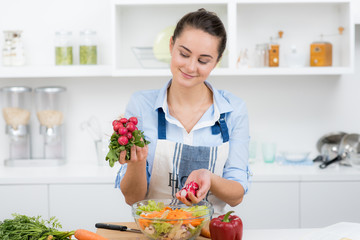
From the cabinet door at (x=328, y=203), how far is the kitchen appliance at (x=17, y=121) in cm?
173

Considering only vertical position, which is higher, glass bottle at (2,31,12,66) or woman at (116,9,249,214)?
glass bottle at (2,31,12,66)

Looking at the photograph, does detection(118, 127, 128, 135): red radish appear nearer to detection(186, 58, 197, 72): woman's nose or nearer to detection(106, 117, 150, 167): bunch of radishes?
detection(106, 117, 150, 167): bunch of radishes

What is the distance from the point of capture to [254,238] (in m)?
1.58

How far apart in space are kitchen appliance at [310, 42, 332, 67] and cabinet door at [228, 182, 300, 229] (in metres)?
0.78

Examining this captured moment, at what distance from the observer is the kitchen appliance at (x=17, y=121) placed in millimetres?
3143

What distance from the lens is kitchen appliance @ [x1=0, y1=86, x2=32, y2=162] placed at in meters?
3.14

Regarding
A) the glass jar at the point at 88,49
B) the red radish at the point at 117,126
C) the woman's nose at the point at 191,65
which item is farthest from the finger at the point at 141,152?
the glass jar at the point at 88,49

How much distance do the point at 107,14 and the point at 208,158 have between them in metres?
1.70

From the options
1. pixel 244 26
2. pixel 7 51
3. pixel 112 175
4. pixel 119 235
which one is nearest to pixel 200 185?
pixel 119 235

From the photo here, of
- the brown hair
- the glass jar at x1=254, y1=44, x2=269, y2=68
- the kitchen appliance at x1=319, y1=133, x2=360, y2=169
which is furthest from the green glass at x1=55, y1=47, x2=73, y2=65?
the kitchen appliance at x1=319, y1=133, x2=360, y2=169

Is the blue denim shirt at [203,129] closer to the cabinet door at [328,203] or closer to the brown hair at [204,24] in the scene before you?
the brown hair at [204,24]

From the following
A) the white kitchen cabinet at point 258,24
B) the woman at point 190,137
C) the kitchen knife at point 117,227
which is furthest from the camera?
the white kitchen cabinet at point 258,24

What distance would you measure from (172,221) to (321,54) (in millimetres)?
2038

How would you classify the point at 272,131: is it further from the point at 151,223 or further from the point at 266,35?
the point at 151,223
